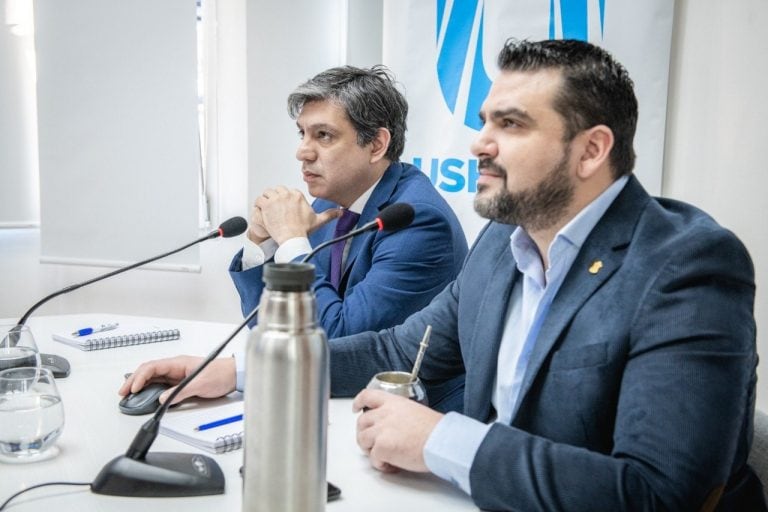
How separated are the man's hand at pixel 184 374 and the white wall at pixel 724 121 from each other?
1.40m

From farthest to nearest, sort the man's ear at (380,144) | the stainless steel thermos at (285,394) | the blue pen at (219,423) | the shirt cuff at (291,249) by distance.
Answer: the man's ear at (380,144), the shirt cuff at (291,249), the blue pen at (219,423), the stainless steel thermos at (285,394)

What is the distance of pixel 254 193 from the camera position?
9.70 ft

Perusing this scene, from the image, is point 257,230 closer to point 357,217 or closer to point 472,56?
point 357,217

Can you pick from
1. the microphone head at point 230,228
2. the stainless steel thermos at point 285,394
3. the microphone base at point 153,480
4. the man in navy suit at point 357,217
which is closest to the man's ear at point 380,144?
the man in navy suit at point 357,217

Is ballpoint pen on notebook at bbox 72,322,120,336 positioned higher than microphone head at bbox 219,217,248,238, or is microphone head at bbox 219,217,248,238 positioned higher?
microphone head at bbox 219,217,248,238

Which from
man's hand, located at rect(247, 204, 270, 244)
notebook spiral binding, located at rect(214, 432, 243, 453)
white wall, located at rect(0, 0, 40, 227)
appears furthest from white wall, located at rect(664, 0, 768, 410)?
white wall, located at rect(0, 0, 40, 227)

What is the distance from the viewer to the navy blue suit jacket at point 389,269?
1.74m

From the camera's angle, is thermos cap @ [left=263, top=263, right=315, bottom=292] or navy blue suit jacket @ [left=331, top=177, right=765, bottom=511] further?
navy blue suit jacket @ [left=331, top=177, right=765, bottom=511]

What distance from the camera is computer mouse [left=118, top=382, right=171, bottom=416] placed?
1222 mm

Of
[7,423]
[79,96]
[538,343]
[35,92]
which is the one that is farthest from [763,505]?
[35,92]

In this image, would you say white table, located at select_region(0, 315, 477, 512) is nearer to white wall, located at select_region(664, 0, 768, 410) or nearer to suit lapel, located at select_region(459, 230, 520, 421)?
suit lapel, located at select_region(459, 230, 520, 421)

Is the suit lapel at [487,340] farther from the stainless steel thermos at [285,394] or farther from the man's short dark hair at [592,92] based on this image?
the stainless steel thermos at [285,394]

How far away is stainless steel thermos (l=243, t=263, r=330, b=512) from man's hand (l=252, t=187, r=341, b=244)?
129cm

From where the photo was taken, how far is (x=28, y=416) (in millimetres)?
1004
